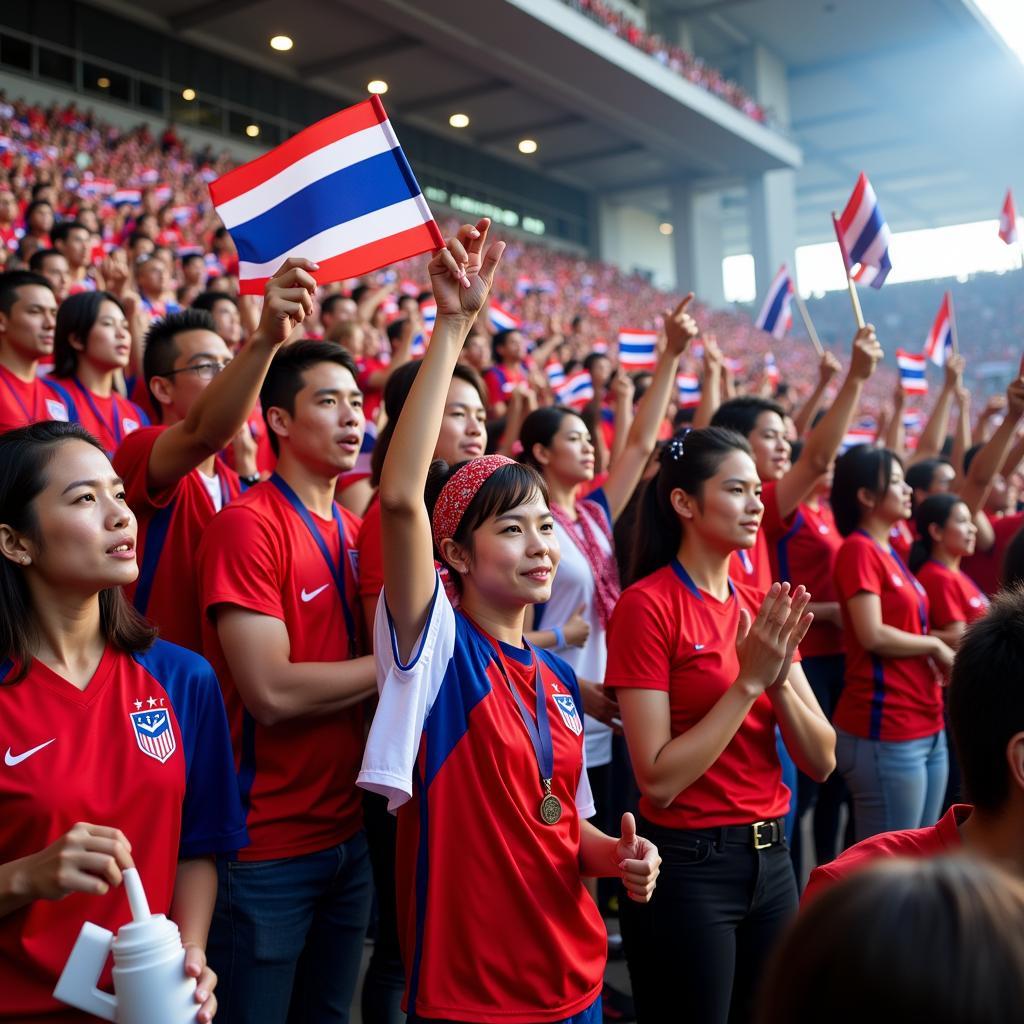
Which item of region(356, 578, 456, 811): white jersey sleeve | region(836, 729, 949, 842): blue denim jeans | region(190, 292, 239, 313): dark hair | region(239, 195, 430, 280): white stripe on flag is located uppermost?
region(190, 292, 239, 313): dark hair

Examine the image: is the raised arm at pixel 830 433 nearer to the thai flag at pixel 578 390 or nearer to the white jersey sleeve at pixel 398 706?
the white jersey sleeve at pixel 398 706

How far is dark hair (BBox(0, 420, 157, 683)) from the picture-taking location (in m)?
1.87

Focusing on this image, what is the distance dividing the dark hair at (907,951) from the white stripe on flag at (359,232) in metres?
2.00

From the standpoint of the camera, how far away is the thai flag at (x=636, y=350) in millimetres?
7387

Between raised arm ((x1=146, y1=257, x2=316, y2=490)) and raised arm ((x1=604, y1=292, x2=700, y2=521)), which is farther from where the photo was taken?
raised arm ((x1=604, y1=292, x2=700, y2=521))

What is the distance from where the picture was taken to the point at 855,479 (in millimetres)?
4375

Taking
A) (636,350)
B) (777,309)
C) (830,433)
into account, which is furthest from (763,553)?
(777,309)

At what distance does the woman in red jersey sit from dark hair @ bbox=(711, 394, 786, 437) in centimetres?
55

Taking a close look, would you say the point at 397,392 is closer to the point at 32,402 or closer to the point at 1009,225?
the point at 32,402

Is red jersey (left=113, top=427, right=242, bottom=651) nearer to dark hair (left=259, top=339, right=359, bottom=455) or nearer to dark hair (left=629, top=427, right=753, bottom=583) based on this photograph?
dark hair (left=259, top=339, right=359, bottom=455)

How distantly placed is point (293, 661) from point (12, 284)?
254cm

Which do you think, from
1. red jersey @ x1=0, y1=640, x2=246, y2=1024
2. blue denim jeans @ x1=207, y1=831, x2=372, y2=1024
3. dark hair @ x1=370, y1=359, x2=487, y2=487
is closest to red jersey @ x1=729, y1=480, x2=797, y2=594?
dark hair @ x1=370, y1=359, x2=487, y2=487

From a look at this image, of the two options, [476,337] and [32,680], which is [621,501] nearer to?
[32,680]

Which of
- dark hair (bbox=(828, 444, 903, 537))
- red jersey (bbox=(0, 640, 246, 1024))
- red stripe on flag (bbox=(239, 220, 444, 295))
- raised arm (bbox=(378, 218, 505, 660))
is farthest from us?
dark hair (bbox=(828, 444, 903, 537))
